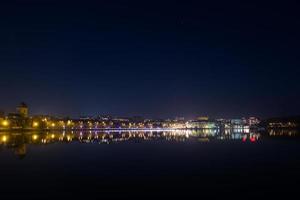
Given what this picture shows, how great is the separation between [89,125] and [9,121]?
85.7 metres

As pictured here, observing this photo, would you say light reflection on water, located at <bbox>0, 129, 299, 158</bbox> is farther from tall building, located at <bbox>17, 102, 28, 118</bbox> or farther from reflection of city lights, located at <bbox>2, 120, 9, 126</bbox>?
tall building, located at <bbox>17, 102, 28, 118</bbox>

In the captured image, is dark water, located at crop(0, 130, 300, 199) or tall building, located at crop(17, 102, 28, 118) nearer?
dark water, located at crop(0, 130, 300, 199)

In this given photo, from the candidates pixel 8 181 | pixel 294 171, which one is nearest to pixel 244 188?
pixel 294 171

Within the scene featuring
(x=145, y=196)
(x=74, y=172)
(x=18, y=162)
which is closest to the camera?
(x=145, y=196)

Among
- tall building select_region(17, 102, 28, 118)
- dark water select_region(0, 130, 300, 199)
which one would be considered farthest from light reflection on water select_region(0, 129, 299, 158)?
tall building select_region(17, 102, 28, 118)

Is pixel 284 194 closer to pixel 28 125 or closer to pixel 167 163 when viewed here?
pixel 167 163

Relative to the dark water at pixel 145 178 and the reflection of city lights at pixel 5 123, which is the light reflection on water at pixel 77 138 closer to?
the dark water at pixel 145 178

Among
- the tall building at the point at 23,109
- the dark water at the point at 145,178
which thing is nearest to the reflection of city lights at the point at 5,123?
the tall building at the point at 23,109

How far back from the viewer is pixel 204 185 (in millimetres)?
18219

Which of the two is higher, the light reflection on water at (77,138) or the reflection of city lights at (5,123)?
the reflection of city lights at (5,123)

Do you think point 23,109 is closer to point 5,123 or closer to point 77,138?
point 5,123

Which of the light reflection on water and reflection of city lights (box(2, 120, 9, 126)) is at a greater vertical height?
reflection of city lights (box(2, 120, 9, 126))

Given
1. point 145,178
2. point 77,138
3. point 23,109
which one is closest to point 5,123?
point 23,109

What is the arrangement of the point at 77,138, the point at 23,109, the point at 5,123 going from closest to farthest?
the point at 77,138 → the point at 5,123 → the point at 23,109
